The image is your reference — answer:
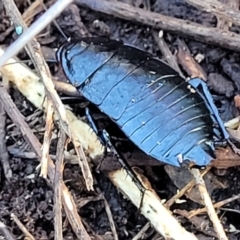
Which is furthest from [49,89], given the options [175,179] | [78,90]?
[175,179]

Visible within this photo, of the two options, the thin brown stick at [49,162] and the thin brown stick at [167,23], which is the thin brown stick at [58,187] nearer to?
the thin brown stick at [49,162]

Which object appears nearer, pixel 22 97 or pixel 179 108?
pixel 179 108

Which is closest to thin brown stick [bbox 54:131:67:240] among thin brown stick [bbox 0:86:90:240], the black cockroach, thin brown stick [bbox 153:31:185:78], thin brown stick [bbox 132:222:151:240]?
thin brown stick [bbox 0:86:90:240]

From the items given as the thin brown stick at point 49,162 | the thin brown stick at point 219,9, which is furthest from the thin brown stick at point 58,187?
the thin brown stick at point 219,9

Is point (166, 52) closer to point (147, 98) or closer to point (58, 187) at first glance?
point (147, 98)

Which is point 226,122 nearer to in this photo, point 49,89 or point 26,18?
point 49,89

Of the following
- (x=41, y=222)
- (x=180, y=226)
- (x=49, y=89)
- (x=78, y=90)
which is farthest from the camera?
(x=78, y=90)

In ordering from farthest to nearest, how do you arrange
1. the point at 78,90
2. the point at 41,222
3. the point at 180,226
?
the point at 78,90 < the point at 41,222 < the point at 180,226

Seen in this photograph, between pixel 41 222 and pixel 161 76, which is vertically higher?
pixel 161 76
